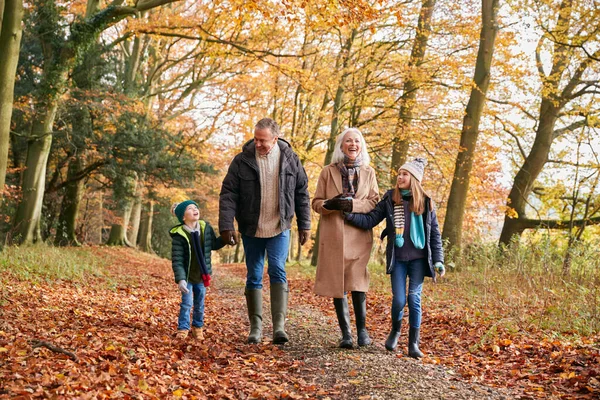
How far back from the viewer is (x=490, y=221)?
78.7 ft

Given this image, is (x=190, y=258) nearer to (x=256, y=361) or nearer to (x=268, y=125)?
(x=256, y=361)

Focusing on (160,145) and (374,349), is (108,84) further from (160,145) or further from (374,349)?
(374,349)

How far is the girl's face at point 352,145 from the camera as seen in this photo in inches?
215

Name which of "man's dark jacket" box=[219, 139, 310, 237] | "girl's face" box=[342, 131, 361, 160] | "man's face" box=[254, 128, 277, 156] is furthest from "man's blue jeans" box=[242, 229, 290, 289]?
"girl's face" box=[342, 131, 361, 160]

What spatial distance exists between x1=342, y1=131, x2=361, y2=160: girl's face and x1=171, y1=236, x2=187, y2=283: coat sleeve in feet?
6.37

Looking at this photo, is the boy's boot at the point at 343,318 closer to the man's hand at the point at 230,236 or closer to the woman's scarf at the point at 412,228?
the woman's scarf at the point at 412,228

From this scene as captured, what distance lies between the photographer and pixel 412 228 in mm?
5180

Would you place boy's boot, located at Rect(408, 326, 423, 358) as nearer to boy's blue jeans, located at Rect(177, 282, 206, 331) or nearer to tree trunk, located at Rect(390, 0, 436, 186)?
boy's blue jeans, located at Rect(177, 282, 206, 331)

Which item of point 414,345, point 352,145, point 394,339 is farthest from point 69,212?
point 414,345

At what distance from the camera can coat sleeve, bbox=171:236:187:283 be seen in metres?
5.33

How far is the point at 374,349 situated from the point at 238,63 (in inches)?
718

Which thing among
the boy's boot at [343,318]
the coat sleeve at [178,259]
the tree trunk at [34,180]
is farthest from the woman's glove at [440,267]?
the tree trunk at [34,180]

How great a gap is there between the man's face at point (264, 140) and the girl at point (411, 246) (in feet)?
4.53

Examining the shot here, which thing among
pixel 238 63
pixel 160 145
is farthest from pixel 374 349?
pixel 238 63
